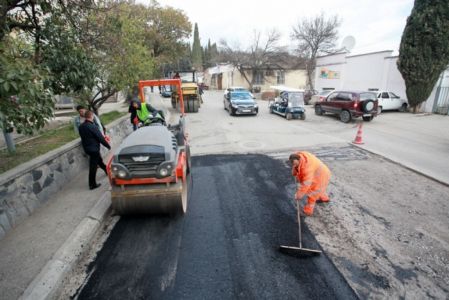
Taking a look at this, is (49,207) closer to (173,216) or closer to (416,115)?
(173,216)

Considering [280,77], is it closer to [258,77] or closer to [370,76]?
[258,77]

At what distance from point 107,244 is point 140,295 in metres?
1.25

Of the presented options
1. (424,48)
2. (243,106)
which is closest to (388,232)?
(243,106)

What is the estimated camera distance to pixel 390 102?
16.4 m

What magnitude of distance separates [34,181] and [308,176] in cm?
490

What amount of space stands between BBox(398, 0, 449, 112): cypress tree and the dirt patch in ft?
41.8

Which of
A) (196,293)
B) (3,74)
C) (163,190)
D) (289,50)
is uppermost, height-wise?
(289,50)

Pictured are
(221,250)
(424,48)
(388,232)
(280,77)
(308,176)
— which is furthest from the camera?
(280,77)

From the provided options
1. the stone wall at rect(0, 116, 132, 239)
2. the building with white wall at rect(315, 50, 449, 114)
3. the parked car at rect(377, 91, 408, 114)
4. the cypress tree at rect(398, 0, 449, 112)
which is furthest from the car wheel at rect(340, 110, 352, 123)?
the stone wall at rect(0, 116, 132, 239)

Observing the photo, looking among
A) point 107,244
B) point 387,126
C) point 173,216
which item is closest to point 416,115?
point 387,126

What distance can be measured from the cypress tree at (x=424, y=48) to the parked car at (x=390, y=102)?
0.63 m

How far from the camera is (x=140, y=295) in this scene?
2.79m

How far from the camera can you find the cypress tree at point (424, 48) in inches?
550

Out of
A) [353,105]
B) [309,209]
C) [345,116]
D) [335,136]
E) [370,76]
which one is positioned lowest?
[309,209]
